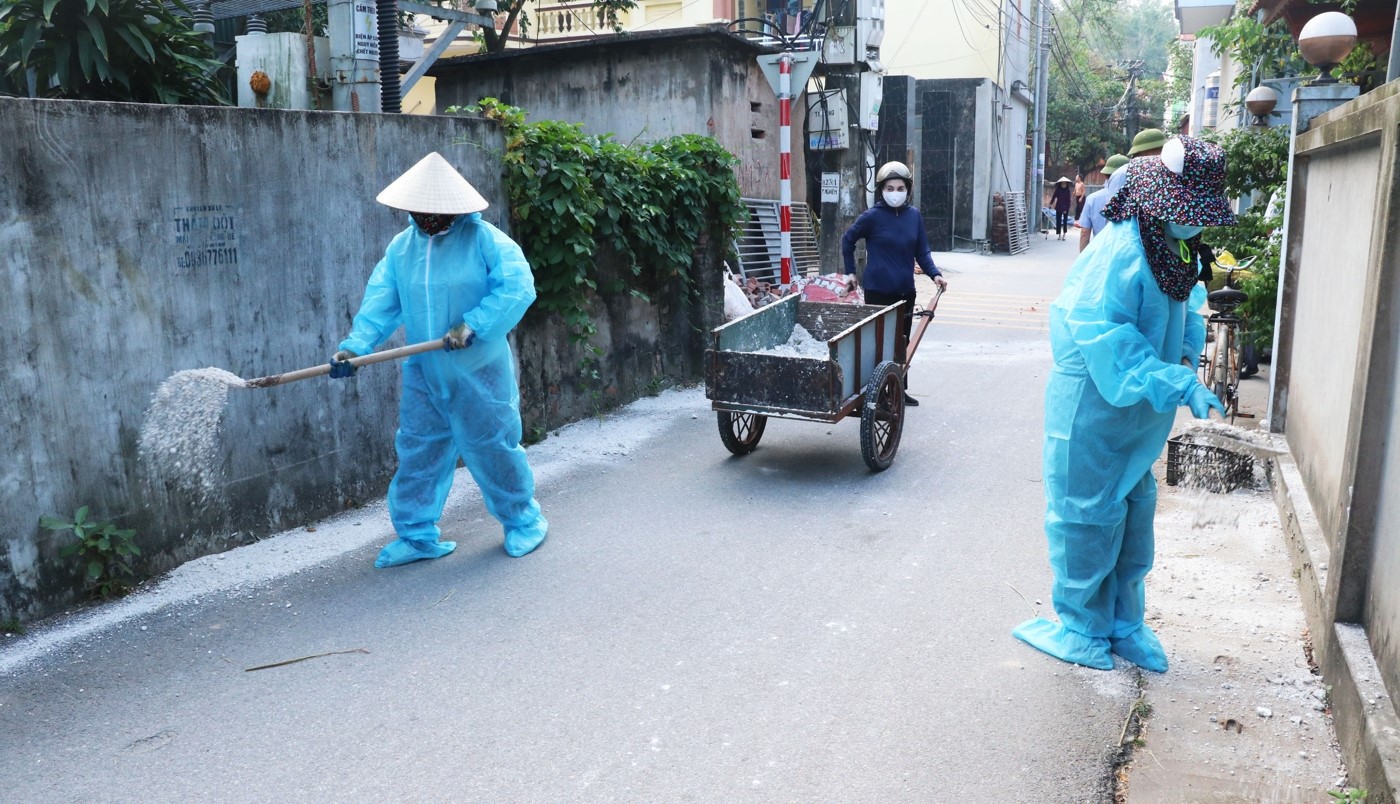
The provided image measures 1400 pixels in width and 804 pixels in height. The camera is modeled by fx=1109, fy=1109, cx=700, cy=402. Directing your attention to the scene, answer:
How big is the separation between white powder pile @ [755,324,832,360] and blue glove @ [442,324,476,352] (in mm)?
2905

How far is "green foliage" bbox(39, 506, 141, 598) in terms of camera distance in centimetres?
473

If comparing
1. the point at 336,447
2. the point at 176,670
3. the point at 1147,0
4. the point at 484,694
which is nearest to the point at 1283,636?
the point at 484,694

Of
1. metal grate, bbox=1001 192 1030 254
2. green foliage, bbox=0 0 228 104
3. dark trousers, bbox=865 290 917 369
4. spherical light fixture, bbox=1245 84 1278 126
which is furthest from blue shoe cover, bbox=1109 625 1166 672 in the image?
metal grate, bbox=1001 192 1030 254

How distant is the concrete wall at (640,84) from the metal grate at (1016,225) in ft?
42.5

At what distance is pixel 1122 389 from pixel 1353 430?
2.97 feet

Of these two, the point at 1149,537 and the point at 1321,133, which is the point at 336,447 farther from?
the point at 1321,133

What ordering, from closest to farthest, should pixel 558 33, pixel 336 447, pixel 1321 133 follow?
pixel 1321 133 < pixel 336 447 < pixel 558 33

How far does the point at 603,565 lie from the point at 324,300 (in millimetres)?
2176

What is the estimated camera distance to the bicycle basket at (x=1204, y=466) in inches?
240

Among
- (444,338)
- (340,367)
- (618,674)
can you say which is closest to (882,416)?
(444,338)

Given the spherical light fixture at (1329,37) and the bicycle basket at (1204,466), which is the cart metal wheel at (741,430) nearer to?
the bicycle basket at (1204,466)

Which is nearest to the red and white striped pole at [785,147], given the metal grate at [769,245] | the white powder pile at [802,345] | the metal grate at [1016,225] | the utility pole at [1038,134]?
the metal grate at [769,245]

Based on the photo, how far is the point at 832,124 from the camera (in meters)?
14.5

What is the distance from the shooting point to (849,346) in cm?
689
